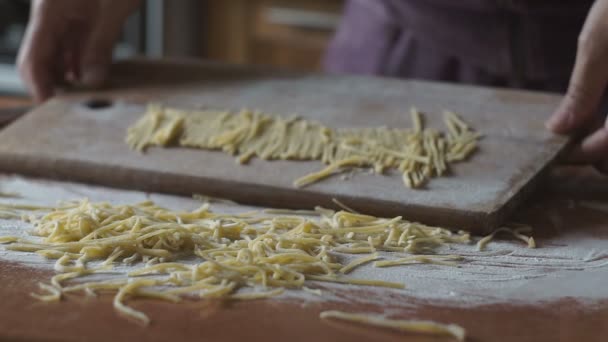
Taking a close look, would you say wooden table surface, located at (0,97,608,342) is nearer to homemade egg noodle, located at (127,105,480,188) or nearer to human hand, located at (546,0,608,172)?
homemade egg noodle, located at (127,105,480,188)

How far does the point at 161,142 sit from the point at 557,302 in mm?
847

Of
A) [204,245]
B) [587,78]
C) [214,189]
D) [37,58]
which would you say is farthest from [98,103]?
[587,78]

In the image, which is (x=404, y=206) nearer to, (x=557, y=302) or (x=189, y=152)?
(x=557, y=302)

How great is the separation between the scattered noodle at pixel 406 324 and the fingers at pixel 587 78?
0.70m

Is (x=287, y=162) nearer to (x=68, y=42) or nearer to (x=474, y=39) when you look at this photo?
(x=474, y=39)

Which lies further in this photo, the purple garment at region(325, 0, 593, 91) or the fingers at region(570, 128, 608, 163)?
the purple garment at region(325, 0, 593, 91)

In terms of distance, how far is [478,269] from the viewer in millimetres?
1327

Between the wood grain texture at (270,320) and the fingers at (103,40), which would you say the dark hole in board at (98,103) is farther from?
the wood grain texture at (270,320)

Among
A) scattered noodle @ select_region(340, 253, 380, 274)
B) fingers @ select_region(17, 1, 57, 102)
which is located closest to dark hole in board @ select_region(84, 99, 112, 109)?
fingers @ select_region(17, 1, 57, 102)

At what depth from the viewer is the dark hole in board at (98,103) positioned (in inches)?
78.0

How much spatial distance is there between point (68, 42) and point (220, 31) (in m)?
1.84

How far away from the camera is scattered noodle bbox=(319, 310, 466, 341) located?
3.64 ft

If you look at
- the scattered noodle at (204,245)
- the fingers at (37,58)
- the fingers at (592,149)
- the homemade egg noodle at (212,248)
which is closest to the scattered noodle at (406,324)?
the homemade egg noodle at (212,248)

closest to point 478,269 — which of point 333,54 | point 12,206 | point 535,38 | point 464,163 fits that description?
point 464,163
